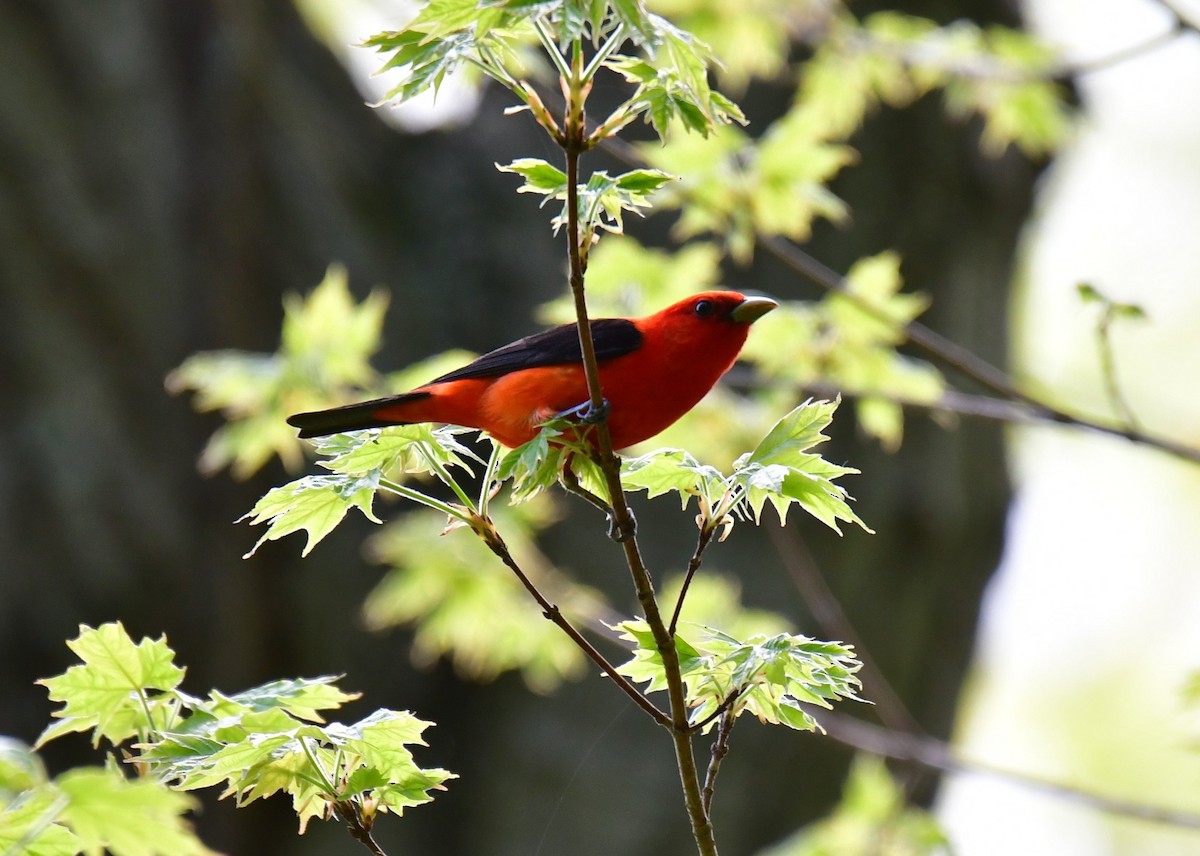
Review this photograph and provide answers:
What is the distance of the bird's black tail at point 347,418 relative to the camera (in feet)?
6.42

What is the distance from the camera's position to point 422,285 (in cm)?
514

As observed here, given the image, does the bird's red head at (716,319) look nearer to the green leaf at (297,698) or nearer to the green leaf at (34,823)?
the green leaf at (297,698)

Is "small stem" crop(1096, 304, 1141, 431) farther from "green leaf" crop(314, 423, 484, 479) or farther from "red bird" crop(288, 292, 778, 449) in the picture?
"green leaf" crop(314, 423, 484, 479)

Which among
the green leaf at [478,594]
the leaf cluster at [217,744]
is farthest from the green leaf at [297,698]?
the green leaf at [478,594]

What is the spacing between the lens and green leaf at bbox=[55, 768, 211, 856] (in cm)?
114

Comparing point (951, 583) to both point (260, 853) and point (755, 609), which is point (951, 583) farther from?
point (260, 853)

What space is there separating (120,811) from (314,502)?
49 centimetres

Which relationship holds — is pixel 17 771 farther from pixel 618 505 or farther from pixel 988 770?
pixel 988 770

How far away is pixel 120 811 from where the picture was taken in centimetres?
115

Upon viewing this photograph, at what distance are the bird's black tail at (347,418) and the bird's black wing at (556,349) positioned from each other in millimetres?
126

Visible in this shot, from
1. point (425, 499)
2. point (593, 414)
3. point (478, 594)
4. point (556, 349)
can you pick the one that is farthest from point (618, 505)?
point (478, 594)

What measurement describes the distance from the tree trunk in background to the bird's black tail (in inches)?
104

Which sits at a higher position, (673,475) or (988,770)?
(673,475)

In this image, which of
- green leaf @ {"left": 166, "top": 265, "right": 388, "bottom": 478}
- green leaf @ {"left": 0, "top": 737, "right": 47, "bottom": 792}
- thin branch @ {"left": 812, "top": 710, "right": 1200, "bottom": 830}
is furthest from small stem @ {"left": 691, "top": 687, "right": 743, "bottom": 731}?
green leaf @ {"left": 166, "top": 265, "right": 388, "bottom": 478}
